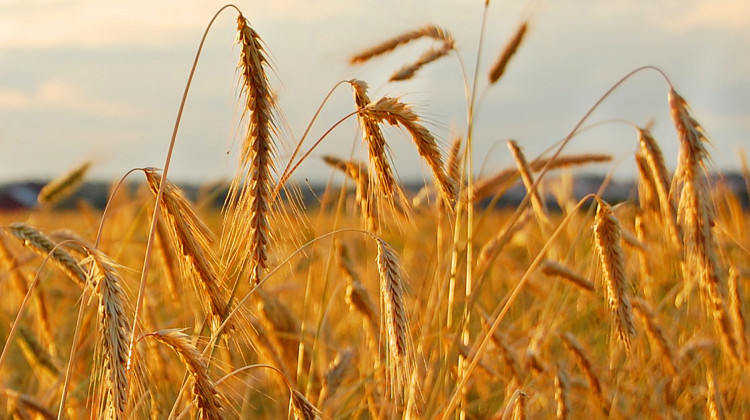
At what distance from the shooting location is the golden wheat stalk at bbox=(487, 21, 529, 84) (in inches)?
113

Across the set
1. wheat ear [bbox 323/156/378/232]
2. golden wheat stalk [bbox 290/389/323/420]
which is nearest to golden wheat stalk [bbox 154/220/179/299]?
wheat ear [bbox 323/156/378/232]

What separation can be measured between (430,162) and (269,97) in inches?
16.0

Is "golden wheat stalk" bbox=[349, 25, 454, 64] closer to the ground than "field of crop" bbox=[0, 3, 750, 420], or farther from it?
farther from it

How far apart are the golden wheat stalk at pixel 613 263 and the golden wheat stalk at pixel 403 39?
1.08 m

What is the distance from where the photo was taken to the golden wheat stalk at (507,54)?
9.38 feet

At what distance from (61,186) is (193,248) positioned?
2078 millimetres

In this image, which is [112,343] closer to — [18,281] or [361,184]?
[361,184]

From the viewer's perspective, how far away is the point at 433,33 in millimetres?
2846

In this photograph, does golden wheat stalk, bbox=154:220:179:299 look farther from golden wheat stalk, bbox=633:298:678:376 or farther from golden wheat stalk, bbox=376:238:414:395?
golden wheat stalk, bbox=633:298:678:376

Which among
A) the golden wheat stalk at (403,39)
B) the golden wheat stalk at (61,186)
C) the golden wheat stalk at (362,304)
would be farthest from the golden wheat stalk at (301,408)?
the golden wheat stalk at (61,186)

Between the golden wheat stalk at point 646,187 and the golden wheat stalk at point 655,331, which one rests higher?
the golden wheat stalk at point 646,187

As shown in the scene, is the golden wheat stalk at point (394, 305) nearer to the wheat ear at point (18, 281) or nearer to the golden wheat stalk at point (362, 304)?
the golden wheat stalk at point (362, 304)

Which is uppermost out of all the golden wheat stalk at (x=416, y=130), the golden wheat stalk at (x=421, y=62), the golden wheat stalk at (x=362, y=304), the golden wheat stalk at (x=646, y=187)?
the golden wheat stalk at (x=421, y=62)

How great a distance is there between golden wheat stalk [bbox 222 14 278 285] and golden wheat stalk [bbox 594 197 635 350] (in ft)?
2.89
